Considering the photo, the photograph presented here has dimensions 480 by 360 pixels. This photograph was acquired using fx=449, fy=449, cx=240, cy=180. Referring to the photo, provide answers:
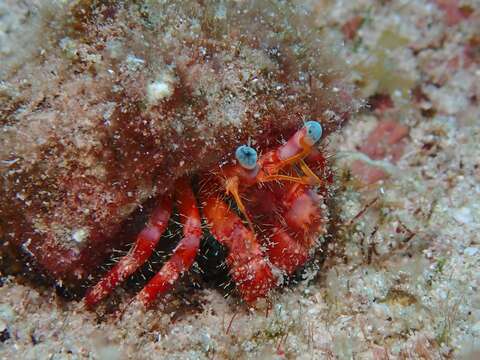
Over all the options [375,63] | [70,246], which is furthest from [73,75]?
[375,63]

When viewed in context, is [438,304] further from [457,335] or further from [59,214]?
[59,214]

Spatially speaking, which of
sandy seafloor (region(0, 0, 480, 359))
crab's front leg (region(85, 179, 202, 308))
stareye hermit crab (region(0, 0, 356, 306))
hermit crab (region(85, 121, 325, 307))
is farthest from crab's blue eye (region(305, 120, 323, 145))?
sandy seafloor (region(0, 0, 480, 359))

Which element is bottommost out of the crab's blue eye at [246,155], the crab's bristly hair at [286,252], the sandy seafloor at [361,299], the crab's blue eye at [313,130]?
the sandy seafloor at [361,299]

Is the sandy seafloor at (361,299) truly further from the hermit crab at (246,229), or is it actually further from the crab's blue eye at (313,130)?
the crab's blue eye at (313,130)

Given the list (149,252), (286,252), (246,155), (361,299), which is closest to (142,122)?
(246,155)

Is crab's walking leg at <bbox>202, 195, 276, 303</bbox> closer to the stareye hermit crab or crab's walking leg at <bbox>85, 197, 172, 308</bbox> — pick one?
the stareye hermit crab

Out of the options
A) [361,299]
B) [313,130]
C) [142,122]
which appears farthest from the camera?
[361,299]

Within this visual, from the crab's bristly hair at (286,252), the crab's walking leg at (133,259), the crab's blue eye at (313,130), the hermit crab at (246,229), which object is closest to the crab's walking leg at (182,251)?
the hermit crab at (246,229)

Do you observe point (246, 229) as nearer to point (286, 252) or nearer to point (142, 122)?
point (286, 252)
